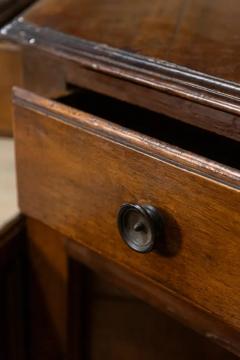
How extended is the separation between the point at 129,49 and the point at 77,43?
0.06 metres

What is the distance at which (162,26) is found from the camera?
2.20 feet

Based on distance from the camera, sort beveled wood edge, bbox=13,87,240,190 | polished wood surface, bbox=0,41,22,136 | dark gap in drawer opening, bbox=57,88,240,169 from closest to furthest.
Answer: beveled wood edge, bbox=13,87,240,190 → dark gap in drawer opening, bbox=57,88,240,169 → polished wood surface, bbox=0,41,22,136

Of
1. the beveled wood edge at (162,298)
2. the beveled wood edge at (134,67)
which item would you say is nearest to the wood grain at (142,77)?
the beveled wood edge at (134,67)

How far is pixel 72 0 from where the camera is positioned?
2.48 ft

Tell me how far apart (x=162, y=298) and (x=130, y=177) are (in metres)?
0.14

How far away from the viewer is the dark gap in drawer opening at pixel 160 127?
68 centimetres

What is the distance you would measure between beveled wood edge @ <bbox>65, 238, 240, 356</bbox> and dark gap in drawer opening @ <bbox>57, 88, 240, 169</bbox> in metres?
0.14

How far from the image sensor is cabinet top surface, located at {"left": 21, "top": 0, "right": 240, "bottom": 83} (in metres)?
0.61

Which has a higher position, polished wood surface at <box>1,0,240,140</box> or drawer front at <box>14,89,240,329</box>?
polished wood surface at <box>1,0,240,140</box>

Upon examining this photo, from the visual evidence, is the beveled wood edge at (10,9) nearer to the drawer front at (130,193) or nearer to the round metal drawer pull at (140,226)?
the drawer front at (130,193)

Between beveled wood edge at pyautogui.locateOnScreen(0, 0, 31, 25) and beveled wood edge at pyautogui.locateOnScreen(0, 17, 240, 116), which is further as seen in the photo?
beveled wood edge at pyautogui.locateOnScreen(0, 0, 31, 25)

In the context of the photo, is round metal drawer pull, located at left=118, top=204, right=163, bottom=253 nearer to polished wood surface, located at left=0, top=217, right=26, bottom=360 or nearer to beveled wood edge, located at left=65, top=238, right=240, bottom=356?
beveled wood edge, located at left=65, top=238, right=240, bottom=356

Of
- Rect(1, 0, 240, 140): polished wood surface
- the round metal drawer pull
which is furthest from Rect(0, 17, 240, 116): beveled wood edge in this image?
the round metal drawer pull

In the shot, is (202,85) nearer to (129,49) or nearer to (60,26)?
(129,49)
